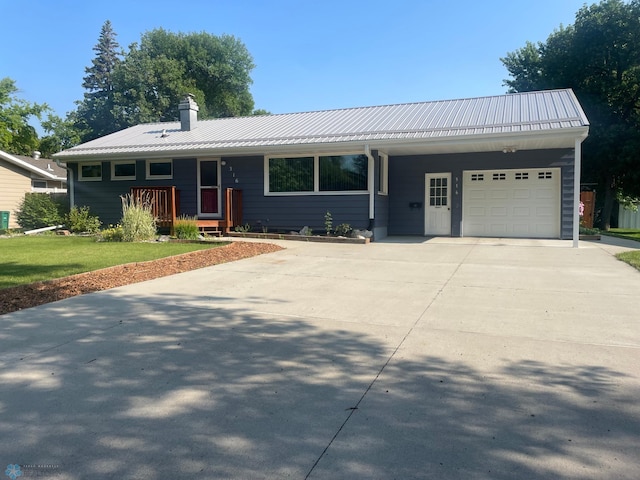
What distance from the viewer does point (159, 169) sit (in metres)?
15.8

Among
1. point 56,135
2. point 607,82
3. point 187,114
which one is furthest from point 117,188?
point 56,135

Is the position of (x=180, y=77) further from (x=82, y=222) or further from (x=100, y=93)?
(x=82, y=222)

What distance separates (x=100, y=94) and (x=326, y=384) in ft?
154

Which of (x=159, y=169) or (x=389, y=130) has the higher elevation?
(x=389, y=130)

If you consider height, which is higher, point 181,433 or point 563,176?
point 563,176

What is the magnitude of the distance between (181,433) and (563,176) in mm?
13821

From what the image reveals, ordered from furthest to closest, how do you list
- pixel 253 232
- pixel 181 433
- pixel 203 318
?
1. pixel 253 232
2. pixel 203 318
3. pixel 181 433

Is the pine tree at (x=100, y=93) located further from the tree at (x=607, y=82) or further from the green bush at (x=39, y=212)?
the tree at (x=607, y=82)

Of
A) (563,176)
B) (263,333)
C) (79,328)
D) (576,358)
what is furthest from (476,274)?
(563,176)

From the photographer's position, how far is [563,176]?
1346cm

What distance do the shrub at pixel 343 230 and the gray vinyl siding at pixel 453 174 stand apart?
2586 millimetres

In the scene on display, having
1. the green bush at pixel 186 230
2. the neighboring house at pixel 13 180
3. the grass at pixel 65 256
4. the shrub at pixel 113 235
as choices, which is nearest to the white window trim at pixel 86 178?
the grass at pixel 65 256

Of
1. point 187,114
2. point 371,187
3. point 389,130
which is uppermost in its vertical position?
point 187,114

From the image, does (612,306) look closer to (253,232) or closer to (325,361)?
(325,361)
